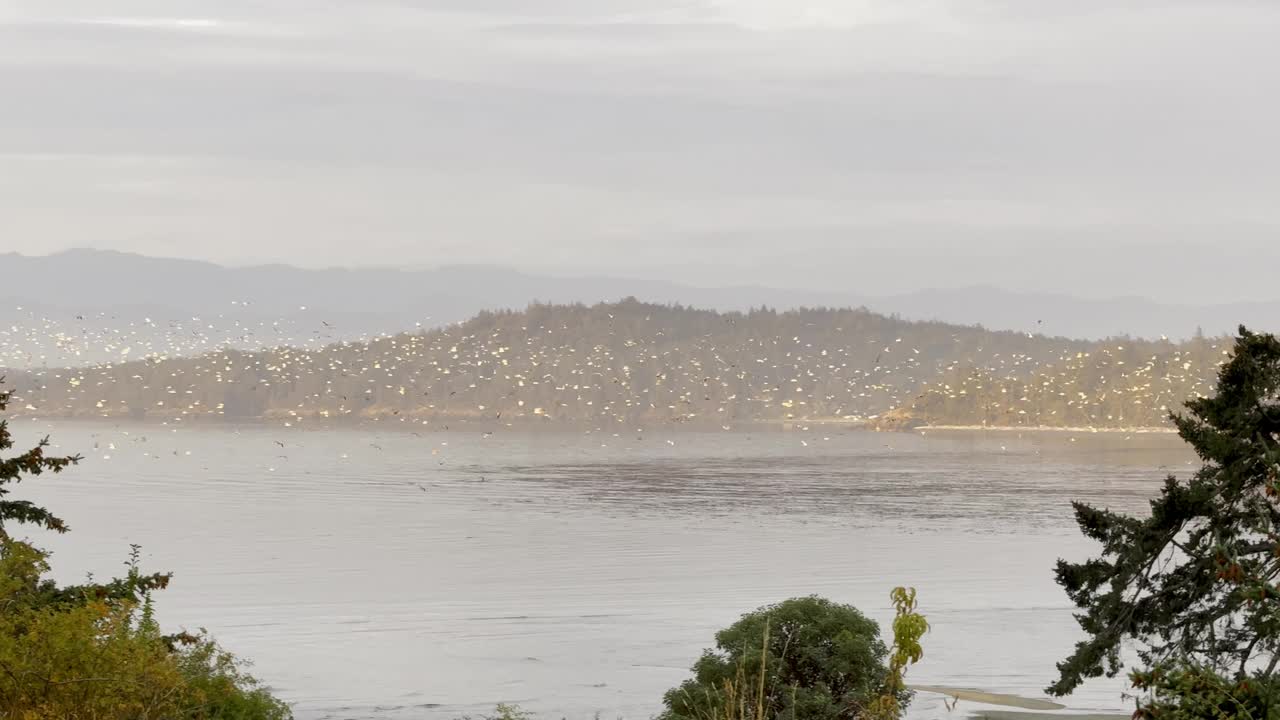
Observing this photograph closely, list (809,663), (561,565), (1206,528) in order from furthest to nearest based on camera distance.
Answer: (561,565) → (809,663) → (1206,528)

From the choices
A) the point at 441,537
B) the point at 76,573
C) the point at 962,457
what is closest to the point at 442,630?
the point at 76,573

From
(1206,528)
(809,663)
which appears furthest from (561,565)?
(1206,528)

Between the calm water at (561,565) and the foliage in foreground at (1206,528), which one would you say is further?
the calm water at (561,565)

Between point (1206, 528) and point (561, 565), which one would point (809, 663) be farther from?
point (561, 565)

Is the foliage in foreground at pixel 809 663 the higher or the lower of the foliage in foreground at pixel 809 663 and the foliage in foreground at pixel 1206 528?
the lower

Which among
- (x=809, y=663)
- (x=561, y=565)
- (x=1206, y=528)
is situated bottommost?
(x=561, y=565)

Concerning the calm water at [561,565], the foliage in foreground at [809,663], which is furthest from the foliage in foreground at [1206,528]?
the calm water at [561,565]

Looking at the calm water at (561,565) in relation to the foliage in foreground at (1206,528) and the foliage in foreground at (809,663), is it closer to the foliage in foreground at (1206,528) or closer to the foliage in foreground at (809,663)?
the foliage in foreground at (809,663)

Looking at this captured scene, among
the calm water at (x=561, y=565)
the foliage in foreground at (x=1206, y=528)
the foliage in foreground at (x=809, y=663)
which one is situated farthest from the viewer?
the calm water at (x=561, y=565)

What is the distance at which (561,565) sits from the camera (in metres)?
74.1

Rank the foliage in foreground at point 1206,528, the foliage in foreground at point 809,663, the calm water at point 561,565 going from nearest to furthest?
the foliage in foreground at point 809,663
the foliage in foreground at point 1206,528
the calm water at point 561,565

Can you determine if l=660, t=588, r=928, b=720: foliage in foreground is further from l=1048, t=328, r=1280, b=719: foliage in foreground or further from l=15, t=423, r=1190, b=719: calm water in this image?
l=15, t=423, r=1190, b=719: calm water

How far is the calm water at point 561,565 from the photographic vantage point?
41.6m

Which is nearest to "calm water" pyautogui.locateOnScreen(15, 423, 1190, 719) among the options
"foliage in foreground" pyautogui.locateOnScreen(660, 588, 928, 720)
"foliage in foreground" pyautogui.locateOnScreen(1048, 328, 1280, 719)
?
"foliage in foreground" pyautogui.locateOnScreen(660, 588, 928, 720)
